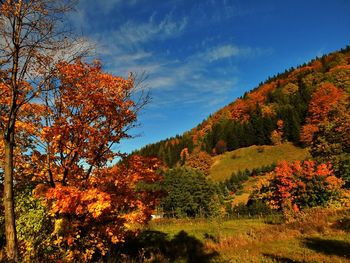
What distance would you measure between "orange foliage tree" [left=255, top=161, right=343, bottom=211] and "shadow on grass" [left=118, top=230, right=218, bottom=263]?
57.4ft

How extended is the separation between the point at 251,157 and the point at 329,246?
354 feet

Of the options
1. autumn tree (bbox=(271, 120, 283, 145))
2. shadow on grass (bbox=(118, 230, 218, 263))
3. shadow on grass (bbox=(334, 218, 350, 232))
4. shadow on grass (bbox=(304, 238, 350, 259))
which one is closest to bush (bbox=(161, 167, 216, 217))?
shadow on grass (bbox=(118, 230, 218, 263))

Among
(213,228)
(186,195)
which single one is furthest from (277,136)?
(213,228)

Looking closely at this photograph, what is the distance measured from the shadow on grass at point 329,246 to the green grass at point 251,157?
90.9m

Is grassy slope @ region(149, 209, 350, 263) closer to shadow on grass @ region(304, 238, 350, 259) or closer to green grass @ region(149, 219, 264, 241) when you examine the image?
shadow on grass @ region(304, 238, 350, 259)

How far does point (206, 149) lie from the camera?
500ft

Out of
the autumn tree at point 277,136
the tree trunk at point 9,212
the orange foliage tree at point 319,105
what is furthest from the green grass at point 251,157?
the tree trunk at point 9,212

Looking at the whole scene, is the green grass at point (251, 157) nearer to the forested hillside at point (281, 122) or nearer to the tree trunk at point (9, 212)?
the forested hillside at point (281, 122)

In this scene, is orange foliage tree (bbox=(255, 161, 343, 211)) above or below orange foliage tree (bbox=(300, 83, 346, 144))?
below

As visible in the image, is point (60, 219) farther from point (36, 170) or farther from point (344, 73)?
point (344, 73)

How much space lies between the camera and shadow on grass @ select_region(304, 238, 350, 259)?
46.9 feet

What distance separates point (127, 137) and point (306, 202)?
32361 millimetres

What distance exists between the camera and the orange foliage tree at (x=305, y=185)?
123 ft

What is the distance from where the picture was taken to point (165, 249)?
21719 mm
